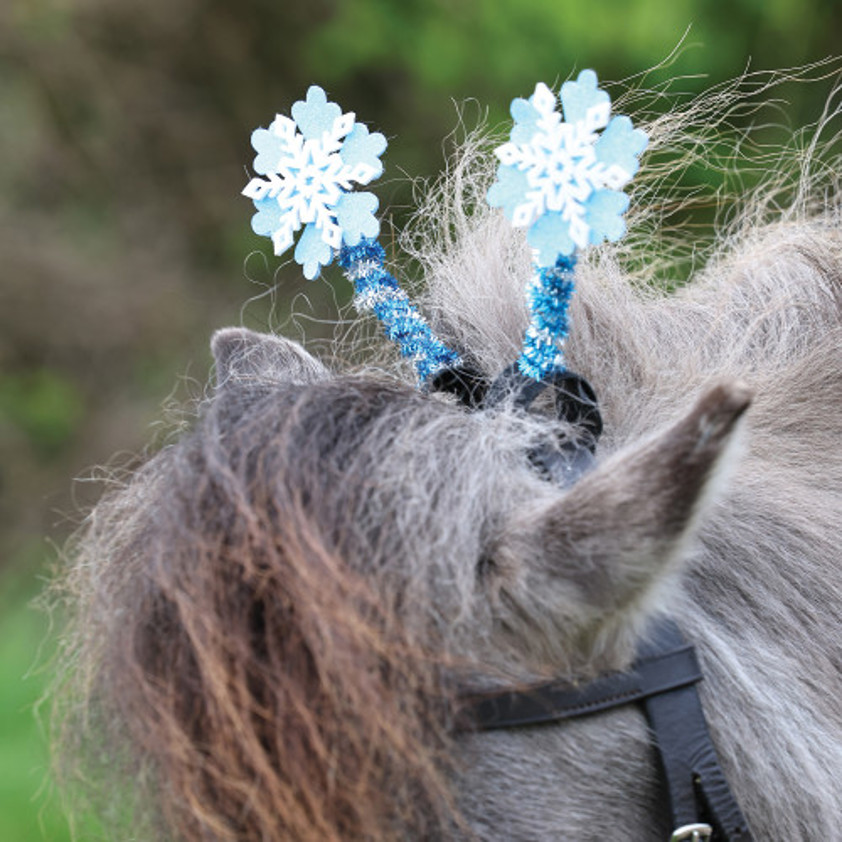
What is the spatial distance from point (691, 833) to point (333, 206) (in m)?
0.87

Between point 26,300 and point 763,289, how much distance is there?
4.97 metres

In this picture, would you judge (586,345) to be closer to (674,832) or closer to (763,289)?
(763,289)

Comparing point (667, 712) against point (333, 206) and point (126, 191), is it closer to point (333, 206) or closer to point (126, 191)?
point (333, 206)

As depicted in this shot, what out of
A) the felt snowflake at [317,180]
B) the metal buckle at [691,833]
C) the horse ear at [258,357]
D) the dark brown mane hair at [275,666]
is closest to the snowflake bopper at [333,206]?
the felt snowflake at [317,180]

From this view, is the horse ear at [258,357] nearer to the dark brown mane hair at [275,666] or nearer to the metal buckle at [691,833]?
the dark brown mane hair at [275,666]

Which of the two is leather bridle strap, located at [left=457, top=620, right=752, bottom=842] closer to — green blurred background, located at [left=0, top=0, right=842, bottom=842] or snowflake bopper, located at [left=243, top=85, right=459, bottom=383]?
snowflake bopper, located at [left=243, top=85, right=459, bottom=383]

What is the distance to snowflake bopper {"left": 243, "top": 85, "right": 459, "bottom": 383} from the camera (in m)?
1.42

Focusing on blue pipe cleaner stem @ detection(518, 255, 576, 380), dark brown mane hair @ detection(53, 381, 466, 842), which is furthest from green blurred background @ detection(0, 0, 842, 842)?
dark brown mane hair @ detection(53, 381, 466, 842)

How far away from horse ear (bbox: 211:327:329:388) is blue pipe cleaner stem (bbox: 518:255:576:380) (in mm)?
347

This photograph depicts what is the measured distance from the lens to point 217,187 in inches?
241

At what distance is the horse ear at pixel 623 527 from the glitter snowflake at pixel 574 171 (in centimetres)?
26

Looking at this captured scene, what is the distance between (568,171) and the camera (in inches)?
46.3

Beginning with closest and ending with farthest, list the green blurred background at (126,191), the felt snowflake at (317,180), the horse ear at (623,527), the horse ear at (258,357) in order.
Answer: the horse ear at (623,527) → the felt snowflake at (317,180) → the horse ear at (258,357) → the green blurred background at (126,191)

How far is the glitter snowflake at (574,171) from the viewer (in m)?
1.17
